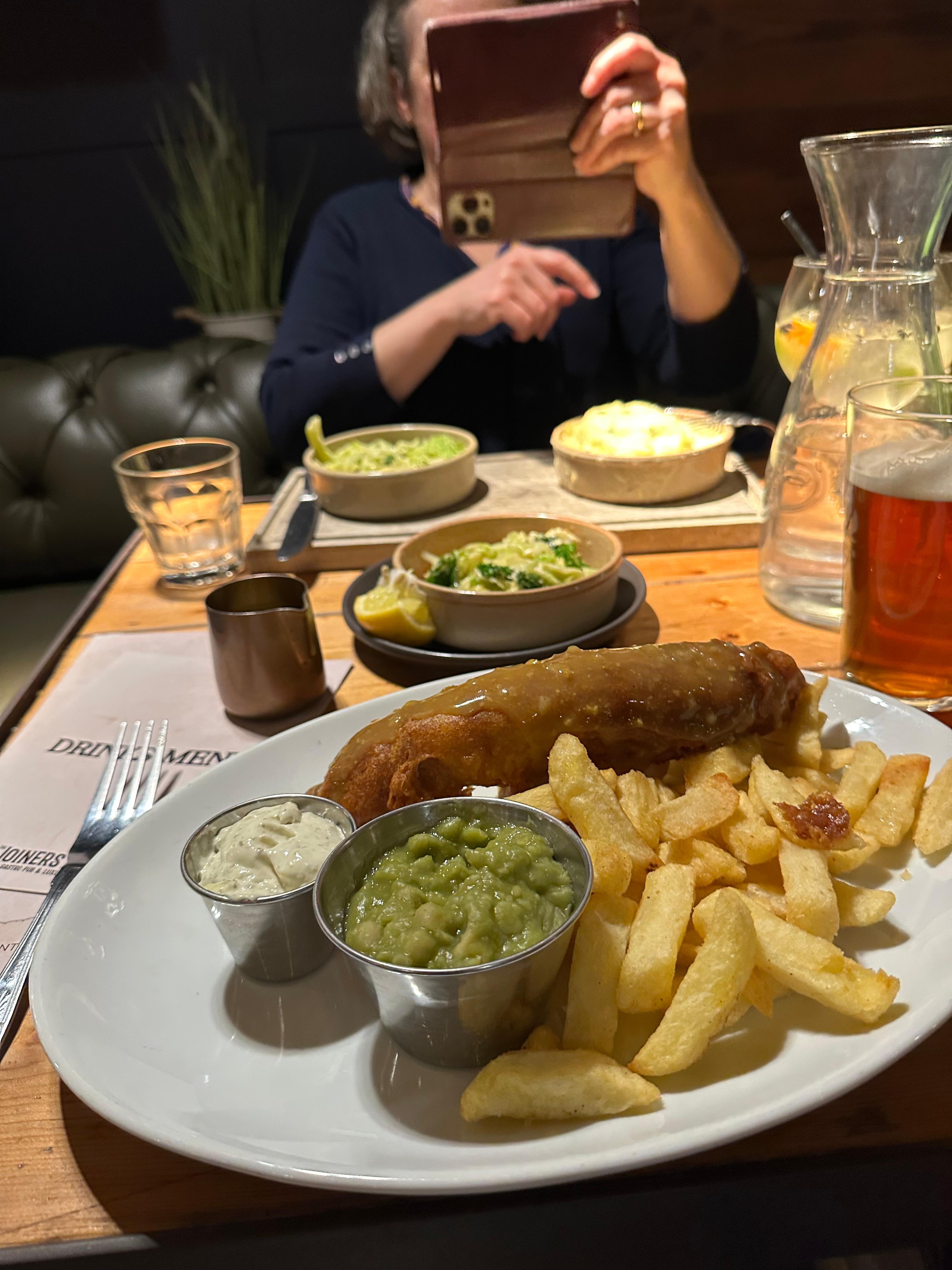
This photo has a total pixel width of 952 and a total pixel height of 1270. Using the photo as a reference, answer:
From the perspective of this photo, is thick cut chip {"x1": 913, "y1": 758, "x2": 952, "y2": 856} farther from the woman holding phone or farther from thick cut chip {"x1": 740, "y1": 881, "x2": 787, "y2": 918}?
the woman holding phone

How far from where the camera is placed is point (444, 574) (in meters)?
1.93

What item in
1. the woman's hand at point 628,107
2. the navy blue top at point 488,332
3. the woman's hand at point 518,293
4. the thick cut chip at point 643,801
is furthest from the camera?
the navy blue top at point 488,332

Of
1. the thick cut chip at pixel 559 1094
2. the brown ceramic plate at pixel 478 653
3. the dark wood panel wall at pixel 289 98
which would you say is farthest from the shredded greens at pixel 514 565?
the dark wood panel wall at pixel 289 98

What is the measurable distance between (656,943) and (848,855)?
12.0 inches

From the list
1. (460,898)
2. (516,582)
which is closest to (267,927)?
(460,898)

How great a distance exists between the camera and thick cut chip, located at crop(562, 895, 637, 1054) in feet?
3.03

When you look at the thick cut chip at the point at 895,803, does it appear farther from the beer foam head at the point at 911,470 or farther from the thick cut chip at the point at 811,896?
the beer foam head at the point at 911,470

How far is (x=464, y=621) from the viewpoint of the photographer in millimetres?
1785

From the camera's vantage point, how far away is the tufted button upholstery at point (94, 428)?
4145mm

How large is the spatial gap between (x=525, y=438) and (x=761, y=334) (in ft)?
4.49

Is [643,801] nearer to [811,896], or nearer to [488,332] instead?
[811,896]

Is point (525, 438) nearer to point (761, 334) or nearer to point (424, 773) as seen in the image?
point (761, 334)

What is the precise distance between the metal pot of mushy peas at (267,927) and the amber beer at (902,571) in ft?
3.19

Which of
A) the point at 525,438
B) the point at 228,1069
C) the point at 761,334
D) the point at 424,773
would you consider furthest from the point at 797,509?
the point at 761,334
